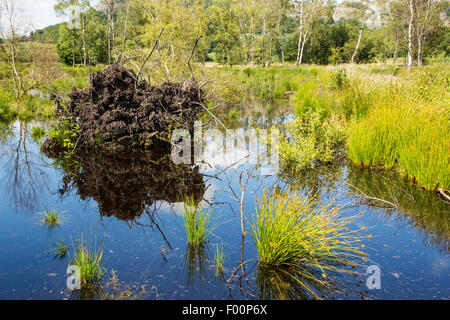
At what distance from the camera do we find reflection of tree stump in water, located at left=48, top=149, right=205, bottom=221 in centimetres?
581

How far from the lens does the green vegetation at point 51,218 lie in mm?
5047

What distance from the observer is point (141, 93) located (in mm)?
9289

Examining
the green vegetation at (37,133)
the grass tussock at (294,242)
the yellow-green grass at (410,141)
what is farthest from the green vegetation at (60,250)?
the green vegetation at (37,133)

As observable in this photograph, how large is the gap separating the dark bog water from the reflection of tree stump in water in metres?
0.02

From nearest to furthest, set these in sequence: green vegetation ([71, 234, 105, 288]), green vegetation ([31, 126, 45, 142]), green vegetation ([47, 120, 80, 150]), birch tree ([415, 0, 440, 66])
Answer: green vegetation ([71, 234, 105, 288]), green vegetation ([47, 120, 80, 150]), green vegetation ([31, 126, 45, 142]), birch tree ([415, 0, 440, 66])

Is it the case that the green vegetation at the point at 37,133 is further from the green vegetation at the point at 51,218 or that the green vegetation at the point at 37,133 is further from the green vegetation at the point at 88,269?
the green vegetation at the point at 88,269

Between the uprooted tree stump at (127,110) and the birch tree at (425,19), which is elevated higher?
the birch tree at (425,19)

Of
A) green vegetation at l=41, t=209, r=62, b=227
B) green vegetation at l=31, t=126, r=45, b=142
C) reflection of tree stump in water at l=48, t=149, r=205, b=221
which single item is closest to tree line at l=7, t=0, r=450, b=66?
green vegetation at l=31, t=126, r=45, b=142

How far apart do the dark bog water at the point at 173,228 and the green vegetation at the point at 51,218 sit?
0.12 metres

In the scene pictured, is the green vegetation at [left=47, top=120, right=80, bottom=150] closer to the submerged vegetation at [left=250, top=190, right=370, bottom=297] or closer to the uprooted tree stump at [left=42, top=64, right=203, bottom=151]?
the uprooted tree stump at [left=42, top=64, right=203, bottom=151]

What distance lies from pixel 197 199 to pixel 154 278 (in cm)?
223

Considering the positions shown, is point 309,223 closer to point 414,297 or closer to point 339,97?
point 414,297
